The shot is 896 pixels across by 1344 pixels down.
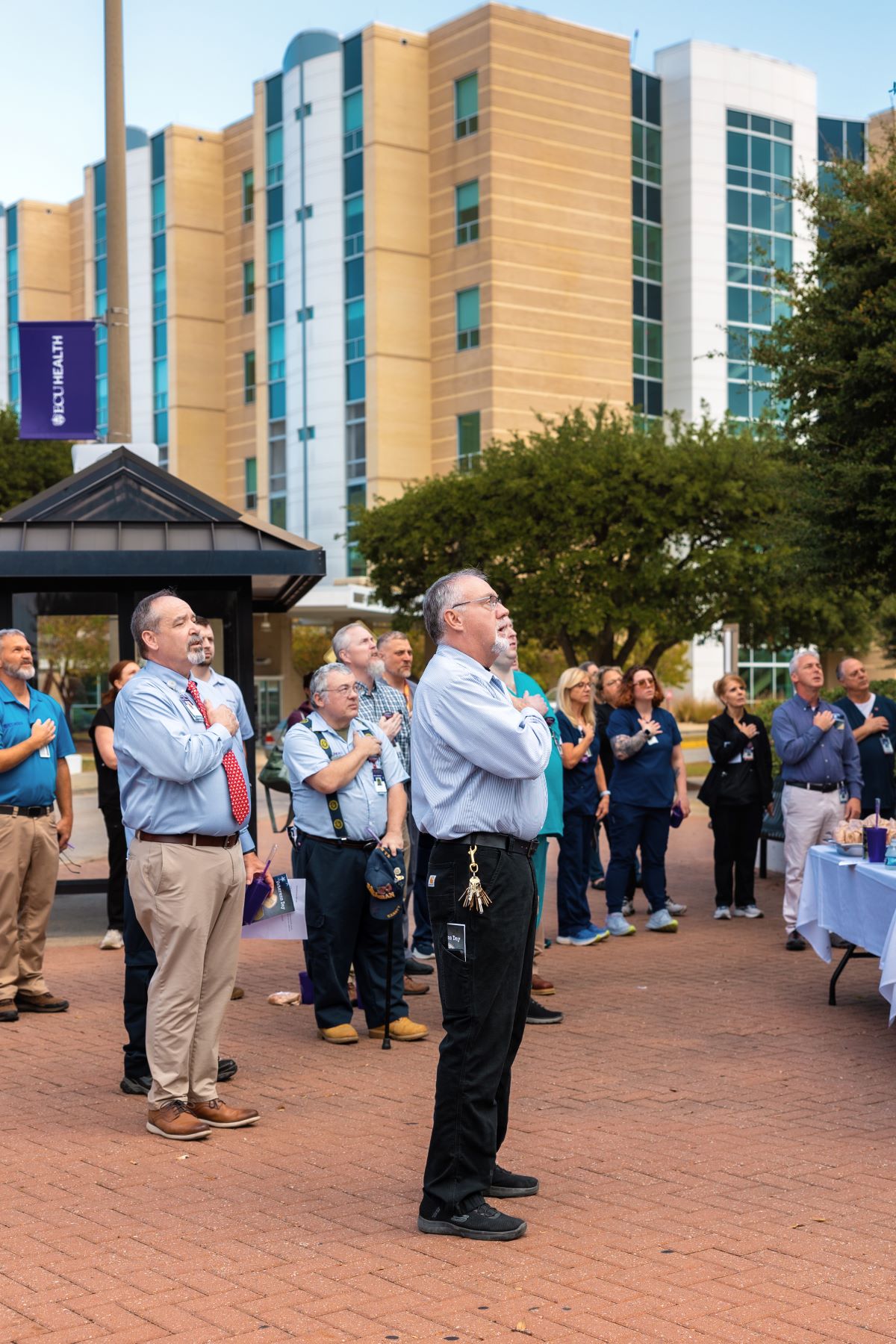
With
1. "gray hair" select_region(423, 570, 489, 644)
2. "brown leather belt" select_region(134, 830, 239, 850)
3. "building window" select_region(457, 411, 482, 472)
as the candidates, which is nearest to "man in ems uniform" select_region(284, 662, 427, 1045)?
"brown leather belt" select_region(134, 830, 239, 850)

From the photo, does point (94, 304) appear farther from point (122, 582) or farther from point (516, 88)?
point (122, 582)

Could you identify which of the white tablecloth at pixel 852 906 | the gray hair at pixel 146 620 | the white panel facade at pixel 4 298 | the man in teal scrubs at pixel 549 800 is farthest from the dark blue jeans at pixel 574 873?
the white panel facade at pixel 4 298

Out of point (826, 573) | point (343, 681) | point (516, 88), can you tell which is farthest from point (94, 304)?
point (343, 681)

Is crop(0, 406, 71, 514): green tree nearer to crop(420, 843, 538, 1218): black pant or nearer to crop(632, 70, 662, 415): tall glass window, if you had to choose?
crop(632, 70, 662, 415): tall glass window

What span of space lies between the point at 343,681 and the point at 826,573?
8613 mm

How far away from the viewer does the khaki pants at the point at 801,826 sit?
34.8 feet

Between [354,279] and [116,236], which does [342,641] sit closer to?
[116,236]

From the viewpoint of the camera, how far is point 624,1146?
6027 mm

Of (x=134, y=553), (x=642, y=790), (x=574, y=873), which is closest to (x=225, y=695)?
(x=134, y=553)

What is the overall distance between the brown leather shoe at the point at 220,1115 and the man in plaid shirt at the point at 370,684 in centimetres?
229

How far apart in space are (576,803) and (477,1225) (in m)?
6.06

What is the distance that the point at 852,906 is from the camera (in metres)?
8.32

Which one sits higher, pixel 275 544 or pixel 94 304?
pixel 94 304

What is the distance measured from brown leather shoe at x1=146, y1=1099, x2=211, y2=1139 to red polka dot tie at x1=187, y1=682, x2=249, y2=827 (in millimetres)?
1156
